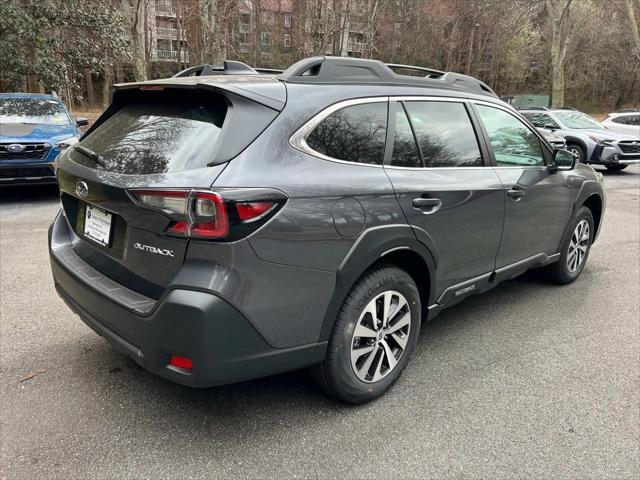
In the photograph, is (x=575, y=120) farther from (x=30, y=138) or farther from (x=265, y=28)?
(x=265, y=28)

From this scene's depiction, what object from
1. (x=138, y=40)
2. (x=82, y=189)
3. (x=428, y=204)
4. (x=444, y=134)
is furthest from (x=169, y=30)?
(x=428, y=204)

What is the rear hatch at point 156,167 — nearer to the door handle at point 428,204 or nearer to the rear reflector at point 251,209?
the rear reflector at point 251,209

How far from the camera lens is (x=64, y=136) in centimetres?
818

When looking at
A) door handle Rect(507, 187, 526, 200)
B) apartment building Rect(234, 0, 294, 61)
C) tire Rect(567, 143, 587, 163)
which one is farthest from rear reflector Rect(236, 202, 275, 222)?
apartment building Rect(234, 0, 294, 61)

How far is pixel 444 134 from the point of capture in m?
3.22

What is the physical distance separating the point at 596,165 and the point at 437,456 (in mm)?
14266

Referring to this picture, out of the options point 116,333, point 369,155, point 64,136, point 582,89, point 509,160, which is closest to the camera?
point 116,333

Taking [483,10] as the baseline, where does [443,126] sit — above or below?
below

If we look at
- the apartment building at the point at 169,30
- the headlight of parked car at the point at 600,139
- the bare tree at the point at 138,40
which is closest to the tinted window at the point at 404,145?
the headlight of parked car at the point at 600,139

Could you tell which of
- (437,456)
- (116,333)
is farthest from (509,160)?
(116,333)

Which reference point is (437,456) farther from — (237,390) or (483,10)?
(483,10)

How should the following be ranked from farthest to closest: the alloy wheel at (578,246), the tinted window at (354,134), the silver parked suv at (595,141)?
the silver parked suv at (595,141), the alloy wheel at (578,246), the tinted window at (354,134)

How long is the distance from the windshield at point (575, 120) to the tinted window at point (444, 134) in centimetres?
1285

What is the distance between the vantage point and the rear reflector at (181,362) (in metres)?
2.12
